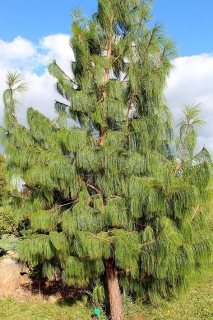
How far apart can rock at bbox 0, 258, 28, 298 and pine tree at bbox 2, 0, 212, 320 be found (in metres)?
1.74

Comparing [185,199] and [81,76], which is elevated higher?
[81,76]

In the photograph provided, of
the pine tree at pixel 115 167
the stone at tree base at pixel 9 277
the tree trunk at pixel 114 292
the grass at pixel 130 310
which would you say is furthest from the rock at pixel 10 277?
the tree trunk at pixel 114 292

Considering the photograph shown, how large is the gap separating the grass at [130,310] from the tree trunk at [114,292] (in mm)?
266

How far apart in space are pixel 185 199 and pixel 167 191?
8.5 inches

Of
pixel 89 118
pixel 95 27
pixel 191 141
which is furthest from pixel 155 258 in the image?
pixel 95 27

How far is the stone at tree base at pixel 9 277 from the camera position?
535 cm

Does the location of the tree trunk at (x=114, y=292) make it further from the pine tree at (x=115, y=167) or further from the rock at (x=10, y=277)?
the rock at (x=10, y=277)

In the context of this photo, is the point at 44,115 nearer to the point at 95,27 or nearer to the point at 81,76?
the point at 81,76

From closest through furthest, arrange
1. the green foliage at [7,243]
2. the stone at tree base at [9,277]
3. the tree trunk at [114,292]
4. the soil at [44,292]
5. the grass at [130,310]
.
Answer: the tree trunk at [114,292] < the grass at [130,310] < the soil at [44,292] < the stone at tree base at [9,277] < the green foliage at [7,243]

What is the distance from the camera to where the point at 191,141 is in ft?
10.7

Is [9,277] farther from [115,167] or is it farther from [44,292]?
[115,167]

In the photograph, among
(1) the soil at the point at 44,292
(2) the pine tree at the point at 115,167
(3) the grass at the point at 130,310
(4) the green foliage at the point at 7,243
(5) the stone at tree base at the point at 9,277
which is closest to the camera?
(2) the pine tree at the point at 115,167

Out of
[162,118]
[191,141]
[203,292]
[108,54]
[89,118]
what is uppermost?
[108,54]

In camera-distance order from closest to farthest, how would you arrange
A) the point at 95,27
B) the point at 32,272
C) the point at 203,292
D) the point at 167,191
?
the point at 167,191
the point at 95,27
the point at 203,292
the point at 32,272
